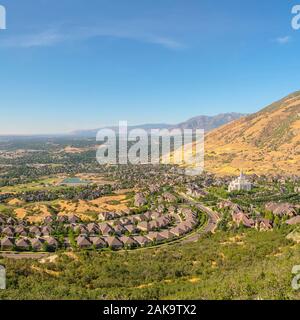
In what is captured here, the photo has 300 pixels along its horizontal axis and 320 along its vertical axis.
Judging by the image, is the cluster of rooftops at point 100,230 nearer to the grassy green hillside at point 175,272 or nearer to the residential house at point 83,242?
the residential house at point 83,242

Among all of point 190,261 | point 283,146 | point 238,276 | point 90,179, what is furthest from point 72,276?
point 283,146

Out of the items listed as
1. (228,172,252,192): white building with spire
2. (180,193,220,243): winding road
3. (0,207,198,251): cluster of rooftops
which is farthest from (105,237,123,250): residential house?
(228,172,252,192): white building with spire

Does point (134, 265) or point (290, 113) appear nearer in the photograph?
point (134, 265)

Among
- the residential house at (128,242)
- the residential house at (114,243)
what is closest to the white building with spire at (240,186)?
the residential house at (128,242)

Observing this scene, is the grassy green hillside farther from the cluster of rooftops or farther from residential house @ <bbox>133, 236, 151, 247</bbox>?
the cluster of rooftops

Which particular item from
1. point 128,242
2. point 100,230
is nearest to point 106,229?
point 100,230
